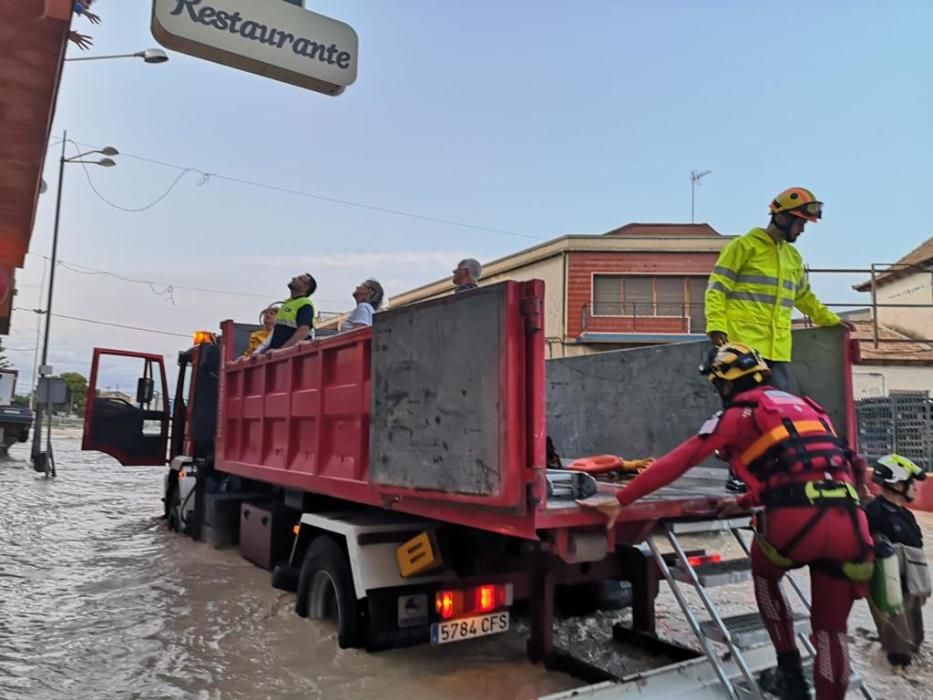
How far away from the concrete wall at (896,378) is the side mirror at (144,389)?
47.7 ft

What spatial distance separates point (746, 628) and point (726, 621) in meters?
0.10

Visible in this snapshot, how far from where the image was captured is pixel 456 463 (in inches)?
121

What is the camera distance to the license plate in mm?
3648

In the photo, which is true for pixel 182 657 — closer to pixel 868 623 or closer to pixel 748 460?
pixel 748 460

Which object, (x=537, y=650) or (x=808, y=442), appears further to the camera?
(x=537, y=650)

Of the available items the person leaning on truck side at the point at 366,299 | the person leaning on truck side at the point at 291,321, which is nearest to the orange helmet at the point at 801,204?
the person leaning on truck side at the point at 366,299

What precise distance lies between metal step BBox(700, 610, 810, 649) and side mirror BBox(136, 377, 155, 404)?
731cm

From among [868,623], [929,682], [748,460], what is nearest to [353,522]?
[748,460]

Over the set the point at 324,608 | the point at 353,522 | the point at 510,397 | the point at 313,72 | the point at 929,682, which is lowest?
the point at 929,682

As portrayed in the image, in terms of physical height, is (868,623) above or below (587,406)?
below

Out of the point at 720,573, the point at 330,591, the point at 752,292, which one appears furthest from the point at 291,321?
the point at 720,573

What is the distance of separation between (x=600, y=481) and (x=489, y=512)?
1.48 metres

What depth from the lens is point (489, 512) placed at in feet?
9.79

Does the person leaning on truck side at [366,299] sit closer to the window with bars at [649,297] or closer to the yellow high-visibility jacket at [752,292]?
the yellow high-visibility jacket at [752,292]
